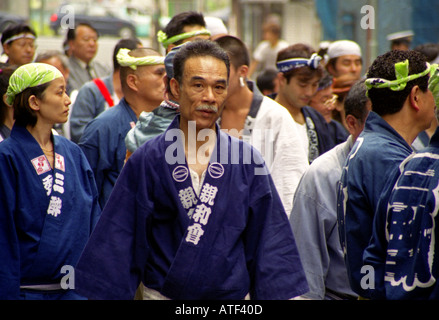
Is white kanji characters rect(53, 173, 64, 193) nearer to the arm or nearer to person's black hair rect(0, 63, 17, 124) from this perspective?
person's black hair rect(0, 63, 17, 124)

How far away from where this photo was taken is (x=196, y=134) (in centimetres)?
358

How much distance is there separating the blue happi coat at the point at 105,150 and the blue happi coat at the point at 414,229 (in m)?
2.79

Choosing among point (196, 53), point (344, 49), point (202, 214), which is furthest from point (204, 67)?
point (344, 49)

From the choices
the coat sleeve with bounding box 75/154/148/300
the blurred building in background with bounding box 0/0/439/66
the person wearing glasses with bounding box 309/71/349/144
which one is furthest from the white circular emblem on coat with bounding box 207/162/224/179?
the blurred building in background with bounding box 0/0/439/66

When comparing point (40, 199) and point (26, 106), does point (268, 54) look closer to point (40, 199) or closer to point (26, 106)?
point (26, 106)

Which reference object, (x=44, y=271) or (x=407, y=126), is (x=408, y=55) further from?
(x=44, y=271)

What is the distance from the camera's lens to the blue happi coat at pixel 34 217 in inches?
169

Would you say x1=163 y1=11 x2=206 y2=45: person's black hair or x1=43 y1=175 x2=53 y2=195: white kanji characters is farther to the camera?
x1=163 y1=11 x2=206 y2=45: person's black hair

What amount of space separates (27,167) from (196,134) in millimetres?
1420

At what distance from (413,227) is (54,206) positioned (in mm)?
2422

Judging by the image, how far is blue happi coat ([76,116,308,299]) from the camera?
331cm

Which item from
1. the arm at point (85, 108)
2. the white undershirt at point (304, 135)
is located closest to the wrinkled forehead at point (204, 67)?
the white undershirt at point (304, 135)

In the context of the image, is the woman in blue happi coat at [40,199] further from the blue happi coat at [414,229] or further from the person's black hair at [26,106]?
the blue happi coat at [414,229]
